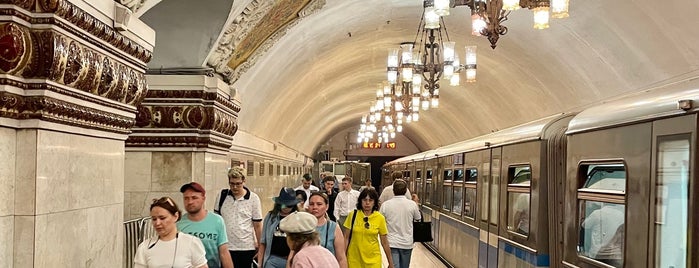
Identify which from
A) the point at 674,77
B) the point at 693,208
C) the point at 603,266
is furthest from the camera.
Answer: the point at 674,77

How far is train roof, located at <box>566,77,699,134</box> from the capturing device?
15.9 ft

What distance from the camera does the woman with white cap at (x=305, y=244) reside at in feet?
14.8

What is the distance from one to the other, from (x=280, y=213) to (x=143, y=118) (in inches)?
101

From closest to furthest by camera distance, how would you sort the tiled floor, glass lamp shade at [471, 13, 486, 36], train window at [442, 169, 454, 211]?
1. glass lamp shade at [471, 13, 486, 36]
2. the tiled floor
3. train window at [442, 169, 454, 211]

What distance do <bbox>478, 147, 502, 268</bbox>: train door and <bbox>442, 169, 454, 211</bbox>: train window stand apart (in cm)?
377

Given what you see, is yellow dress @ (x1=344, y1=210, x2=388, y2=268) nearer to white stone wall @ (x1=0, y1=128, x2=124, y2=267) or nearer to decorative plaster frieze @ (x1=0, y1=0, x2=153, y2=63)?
white stone wall @ (x1=0, y1=128, x2=124, y2=267)

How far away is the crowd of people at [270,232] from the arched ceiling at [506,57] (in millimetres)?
2337

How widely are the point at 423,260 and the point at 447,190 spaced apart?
163cm

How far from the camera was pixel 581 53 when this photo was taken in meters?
13.3

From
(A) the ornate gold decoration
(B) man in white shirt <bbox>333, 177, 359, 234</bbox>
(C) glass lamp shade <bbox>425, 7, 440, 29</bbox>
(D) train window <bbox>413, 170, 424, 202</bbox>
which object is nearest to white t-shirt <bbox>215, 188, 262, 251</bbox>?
(A) the ornate gold decoration

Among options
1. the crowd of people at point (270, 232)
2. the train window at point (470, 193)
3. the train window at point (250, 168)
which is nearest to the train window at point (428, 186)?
the train window at point (250, 168)

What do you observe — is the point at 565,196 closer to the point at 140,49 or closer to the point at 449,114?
the point at 140,49

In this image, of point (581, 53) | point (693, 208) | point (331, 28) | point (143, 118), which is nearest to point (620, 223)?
point (693, 208)

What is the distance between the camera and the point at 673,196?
15.7 feet
